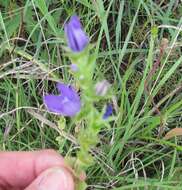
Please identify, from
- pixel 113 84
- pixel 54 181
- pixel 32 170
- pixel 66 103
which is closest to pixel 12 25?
pixel 113 84

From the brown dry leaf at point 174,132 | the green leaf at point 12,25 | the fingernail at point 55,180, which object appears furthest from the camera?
the green leaf at point 12,25

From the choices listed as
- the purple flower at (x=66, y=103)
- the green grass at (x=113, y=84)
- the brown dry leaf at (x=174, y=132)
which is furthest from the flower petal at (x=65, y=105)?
the brown dry leaf at (x=174, y=132)

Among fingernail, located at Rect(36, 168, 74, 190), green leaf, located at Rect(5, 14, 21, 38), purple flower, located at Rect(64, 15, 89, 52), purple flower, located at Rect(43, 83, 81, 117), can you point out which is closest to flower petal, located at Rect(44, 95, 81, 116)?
purple flower, located at Rect(43, 83, 81, 117)

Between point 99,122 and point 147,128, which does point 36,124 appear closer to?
point 147,128

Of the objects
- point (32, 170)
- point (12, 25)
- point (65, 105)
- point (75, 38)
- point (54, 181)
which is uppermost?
point (75, 38)

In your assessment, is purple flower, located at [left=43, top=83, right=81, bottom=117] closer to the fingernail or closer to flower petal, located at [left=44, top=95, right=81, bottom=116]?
flower petal, located at [left=44, top=95, right=81, bottom=116]

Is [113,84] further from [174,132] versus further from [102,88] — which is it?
[102,88]

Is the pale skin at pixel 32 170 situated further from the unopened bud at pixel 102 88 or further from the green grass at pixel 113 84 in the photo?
the unopened bud at pixel 102 88

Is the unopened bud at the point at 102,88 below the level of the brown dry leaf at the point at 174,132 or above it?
above
